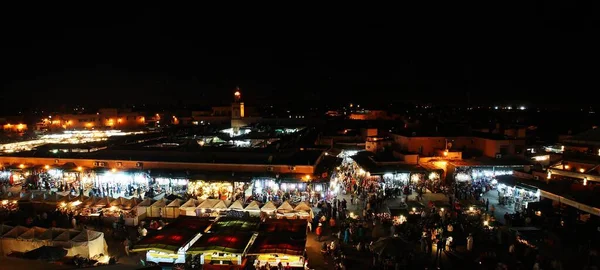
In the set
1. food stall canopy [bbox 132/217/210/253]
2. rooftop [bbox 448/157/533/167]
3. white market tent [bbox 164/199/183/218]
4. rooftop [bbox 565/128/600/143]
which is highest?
rooftop [bbox 565/128/600/143]

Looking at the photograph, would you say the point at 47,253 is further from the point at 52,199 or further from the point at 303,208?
the point at 303,208

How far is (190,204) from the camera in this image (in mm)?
16344

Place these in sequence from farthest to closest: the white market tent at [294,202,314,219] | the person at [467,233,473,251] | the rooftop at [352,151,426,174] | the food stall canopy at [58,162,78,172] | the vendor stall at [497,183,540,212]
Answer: the rooftop at [352,151,426,174] < the food stall canopy at [58,162,78,172] < the vendor stall at [497,183,540,212] < the white market tent at [294,202,314,219] < the person at [467,233,473,251]

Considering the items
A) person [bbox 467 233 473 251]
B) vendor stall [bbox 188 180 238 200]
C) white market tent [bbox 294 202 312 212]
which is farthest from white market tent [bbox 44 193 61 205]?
person [bbox 467 233 473 251]

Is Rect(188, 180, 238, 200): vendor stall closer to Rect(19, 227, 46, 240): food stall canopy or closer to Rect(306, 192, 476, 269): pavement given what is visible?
Rect(306, 192, 476, 269): pavement

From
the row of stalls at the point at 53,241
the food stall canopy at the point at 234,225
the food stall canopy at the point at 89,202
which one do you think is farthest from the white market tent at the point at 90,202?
the food stall canopy at the point at 234,225

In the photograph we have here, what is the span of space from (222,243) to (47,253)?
4.87 meters

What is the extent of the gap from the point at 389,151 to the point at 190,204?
15510 mm

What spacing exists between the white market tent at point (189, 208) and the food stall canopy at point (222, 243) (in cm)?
376

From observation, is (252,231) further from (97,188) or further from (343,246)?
(97,188)

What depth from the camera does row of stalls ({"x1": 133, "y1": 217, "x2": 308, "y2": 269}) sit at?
38.0ft

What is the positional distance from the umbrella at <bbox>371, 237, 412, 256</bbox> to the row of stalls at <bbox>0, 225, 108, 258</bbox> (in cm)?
847

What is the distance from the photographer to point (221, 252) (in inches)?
455

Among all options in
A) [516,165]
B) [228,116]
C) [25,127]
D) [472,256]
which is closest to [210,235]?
[472,256]
